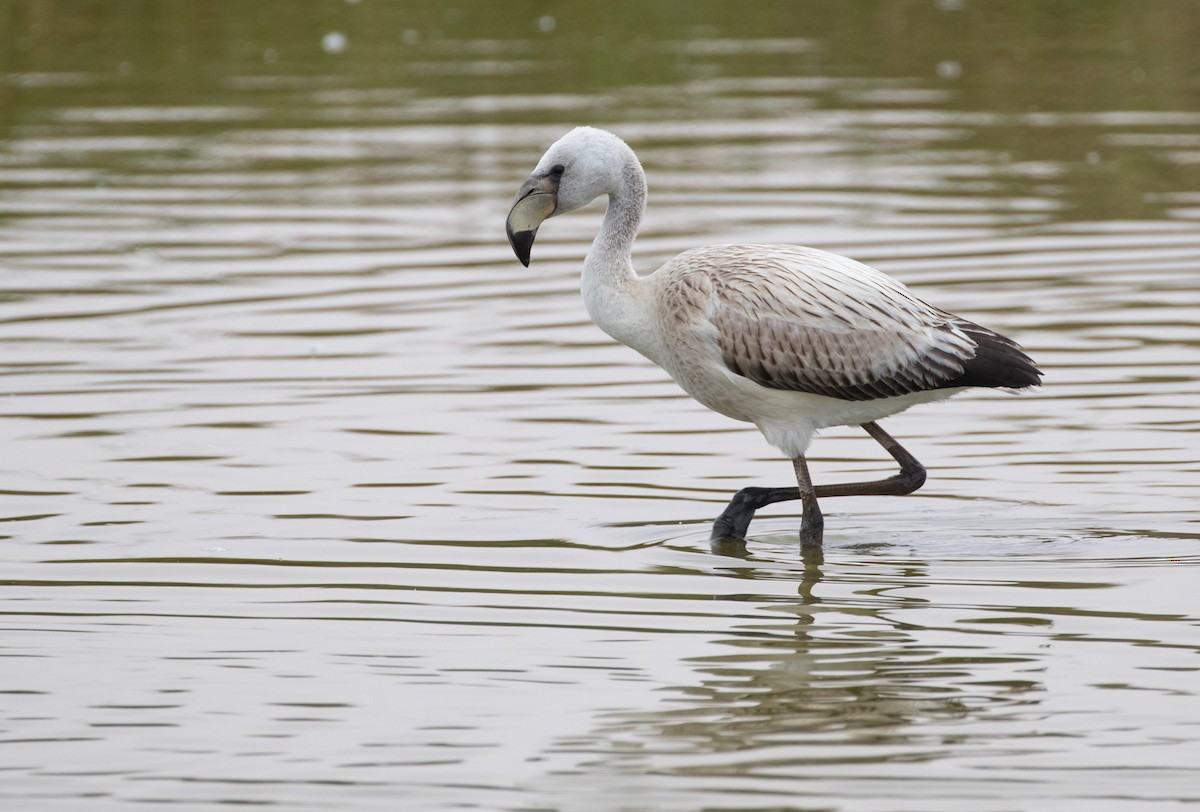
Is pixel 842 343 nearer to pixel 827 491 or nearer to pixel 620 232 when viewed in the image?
pixel 827 491

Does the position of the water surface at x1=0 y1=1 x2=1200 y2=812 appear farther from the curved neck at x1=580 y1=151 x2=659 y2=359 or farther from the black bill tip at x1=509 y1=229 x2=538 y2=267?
the black bill tip at x1=509 y1=229 x2=538 y2=267

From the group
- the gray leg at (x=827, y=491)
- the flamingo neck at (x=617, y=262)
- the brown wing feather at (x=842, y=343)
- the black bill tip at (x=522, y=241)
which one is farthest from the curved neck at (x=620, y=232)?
the gray leg at (x=827, y=491)

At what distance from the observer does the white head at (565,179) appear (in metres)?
8.01

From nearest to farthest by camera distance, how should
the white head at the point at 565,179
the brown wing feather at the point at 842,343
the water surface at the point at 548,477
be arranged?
1. the water surface at the point at 548,477
2. the brown wing feather at the point at 842,343
3. the white head at the point at 565,179

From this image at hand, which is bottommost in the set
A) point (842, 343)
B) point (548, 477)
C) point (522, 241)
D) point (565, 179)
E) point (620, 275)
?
point (548, 477)

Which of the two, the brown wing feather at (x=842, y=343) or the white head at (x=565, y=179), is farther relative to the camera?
the white head at (x=565, y=179)

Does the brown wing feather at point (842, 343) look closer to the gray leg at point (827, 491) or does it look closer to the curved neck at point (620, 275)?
the curved neck at point (620, 275)

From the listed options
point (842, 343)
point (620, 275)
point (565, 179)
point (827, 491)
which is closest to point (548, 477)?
point (620, 275)

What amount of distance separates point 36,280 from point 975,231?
594cm

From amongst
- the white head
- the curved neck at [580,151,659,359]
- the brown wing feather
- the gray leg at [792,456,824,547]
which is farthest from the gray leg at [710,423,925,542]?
the white head

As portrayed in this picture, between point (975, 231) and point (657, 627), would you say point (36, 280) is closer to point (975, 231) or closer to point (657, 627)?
point (975, 231)

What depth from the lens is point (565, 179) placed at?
8023 millimetres

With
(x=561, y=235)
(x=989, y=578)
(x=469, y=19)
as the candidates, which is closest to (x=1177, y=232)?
(x=561, y=235)

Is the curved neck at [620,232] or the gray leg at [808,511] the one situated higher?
the curved neck at [620,232]
